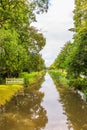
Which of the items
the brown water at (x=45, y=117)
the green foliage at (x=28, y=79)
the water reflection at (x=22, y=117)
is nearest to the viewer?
the water reflection at (x=22, y=117)

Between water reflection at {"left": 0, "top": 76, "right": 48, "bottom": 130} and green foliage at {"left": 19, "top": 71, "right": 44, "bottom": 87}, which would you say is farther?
green foliage at {"left": 19, "top": 71, "right": 44, "bottom": 87}

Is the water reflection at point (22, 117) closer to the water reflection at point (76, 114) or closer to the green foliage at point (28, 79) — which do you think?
the water reflection at point (76, 114)

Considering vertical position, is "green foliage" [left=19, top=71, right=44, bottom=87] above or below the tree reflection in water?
below

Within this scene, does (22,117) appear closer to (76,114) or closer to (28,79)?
(76,114)

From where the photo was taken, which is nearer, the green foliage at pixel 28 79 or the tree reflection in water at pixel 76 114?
the tree reflection in water at pixel 76 114

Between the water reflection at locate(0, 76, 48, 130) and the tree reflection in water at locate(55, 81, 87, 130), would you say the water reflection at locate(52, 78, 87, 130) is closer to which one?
the tree reflection in water at locate(55, 81, 87, 130)

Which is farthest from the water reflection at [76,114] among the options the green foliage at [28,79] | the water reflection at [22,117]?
the green foliage at [28,79]

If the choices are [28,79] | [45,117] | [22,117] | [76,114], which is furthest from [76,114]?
[28,79]

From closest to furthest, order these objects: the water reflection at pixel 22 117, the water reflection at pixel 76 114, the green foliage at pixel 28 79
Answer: the water reflection at pixel 22 117
the water reflection at pixel 76 114
the green foliage at pixel 28 79

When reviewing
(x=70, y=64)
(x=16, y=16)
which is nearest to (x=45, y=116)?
(x=16, y=16)

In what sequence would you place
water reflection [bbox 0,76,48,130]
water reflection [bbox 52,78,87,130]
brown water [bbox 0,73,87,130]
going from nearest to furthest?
water reflection [bbox 0,76,48,130]
brown water [bbox 0,73,87,130]
water reflection [bbox 52,78,87,130]

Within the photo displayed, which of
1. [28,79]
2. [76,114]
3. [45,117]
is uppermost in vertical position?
[45,117]

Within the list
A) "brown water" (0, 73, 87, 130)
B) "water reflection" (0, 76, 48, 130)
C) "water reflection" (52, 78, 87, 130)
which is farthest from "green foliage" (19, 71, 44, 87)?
"water reflection" (0, 76, 48, 130)

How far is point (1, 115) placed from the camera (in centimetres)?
2073
